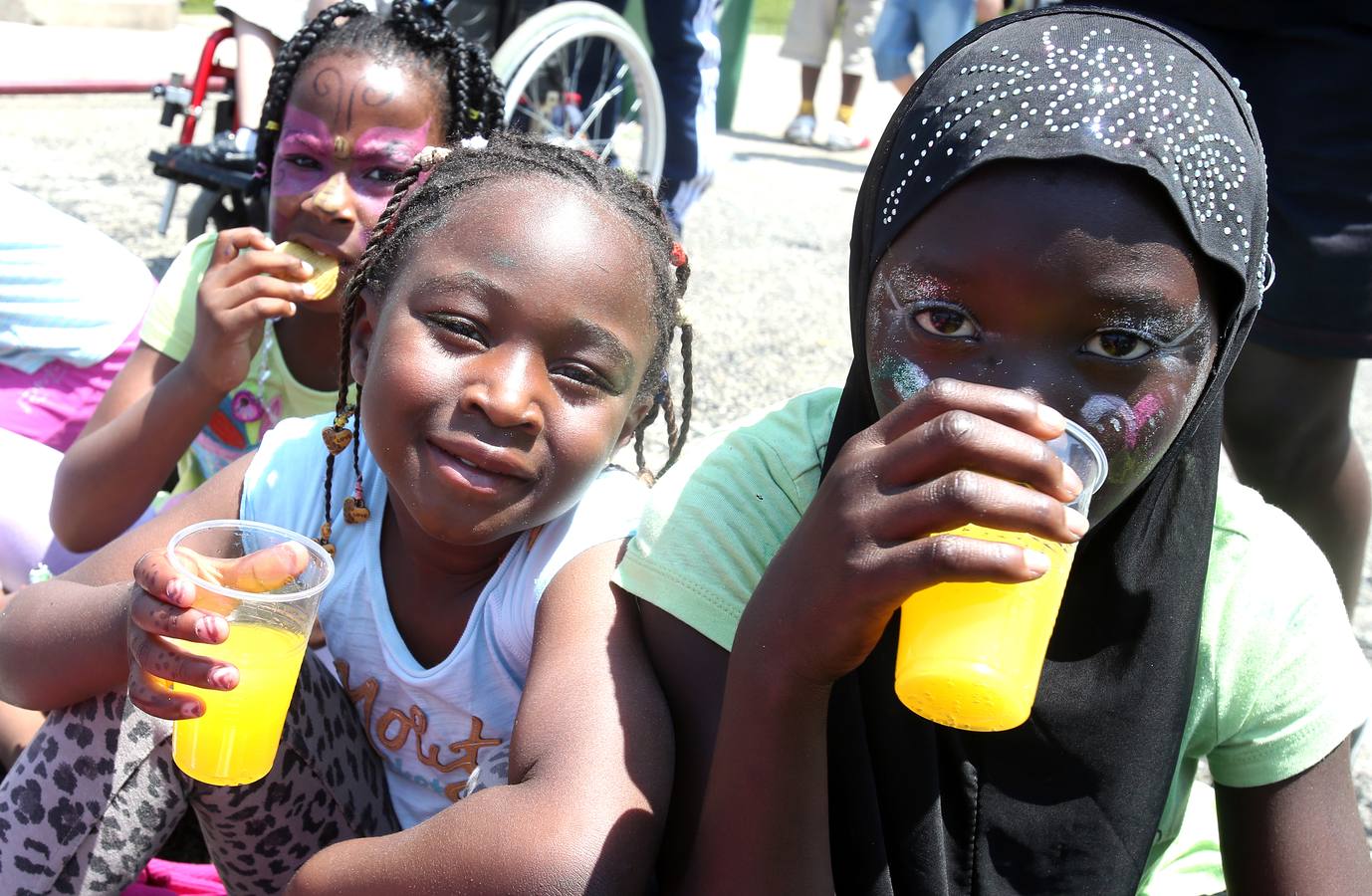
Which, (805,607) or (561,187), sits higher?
(561,187)

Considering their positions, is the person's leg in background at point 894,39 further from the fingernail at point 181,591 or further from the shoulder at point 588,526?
the fingernail at point 181,591

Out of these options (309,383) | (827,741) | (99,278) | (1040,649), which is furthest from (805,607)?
(99,278)

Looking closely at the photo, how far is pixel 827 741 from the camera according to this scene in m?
1.83

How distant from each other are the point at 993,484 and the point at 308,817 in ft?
4.05

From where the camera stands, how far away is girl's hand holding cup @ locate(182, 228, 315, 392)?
262 centimetres

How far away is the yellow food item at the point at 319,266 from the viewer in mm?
2762

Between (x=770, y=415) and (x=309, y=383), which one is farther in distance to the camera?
(x=309, y=383)

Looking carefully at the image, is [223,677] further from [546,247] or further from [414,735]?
[546,247]

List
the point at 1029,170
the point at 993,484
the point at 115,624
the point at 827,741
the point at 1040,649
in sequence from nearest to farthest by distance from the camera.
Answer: the point at 993,484, the point at 1040,649, the point at 1029,170, the point at 827,741, the point at 115,624

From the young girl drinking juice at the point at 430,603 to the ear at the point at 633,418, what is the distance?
0.04 ft

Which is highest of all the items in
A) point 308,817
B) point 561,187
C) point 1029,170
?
point 1029,170

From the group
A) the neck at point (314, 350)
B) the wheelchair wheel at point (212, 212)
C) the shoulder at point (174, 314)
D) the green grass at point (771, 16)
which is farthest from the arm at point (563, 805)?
the green grass at point (771, 16)

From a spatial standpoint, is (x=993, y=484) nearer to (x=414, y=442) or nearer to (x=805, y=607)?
(x=805, y=607)

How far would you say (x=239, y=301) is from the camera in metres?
2.63
